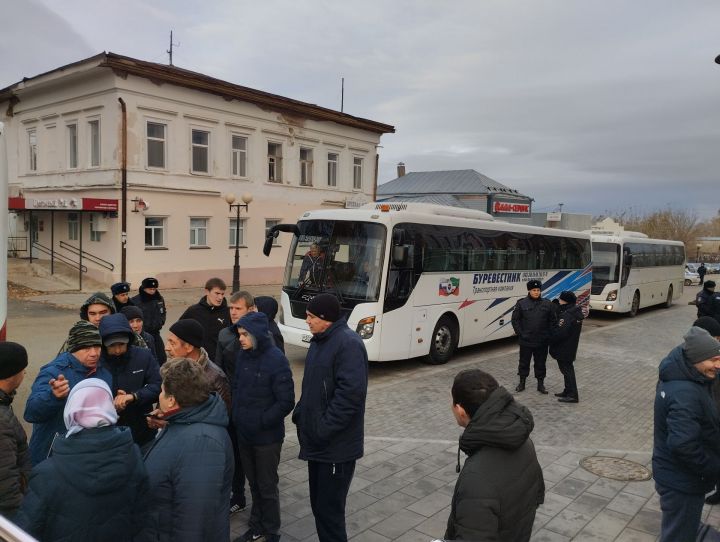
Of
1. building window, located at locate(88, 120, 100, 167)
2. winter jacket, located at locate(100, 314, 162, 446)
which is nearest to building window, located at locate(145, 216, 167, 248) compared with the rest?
building window, located at locate(88, 120, 100, 167)

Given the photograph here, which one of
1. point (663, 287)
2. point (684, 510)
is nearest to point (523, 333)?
point (684, 510)

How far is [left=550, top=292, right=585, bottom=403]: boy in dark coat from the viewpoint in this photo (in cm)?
885

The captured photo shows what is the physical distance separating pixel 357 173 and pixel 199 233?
11.2m

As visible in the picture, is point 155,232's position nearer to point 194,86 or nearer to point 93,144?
point 93,144

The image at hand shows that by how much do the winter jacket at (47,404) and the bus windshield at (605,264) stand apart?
1910 cm

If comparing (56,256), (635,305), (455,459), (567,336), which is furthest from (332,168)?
(455,459)

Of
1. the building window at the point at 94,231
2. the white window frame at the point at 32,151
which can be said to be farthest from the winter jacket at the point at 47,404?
the white window frame at the point at 32,151

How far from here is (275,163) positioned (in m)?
28.7

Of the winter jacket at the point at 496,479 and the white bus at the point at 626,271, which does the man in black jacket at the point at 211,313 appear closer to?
the winter jacket at the point at 496,479

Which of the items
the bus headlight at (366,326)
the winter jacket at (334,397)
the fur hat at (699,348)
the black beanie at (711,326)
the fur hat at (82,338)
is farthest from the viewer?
the bus headlight at (366,326)

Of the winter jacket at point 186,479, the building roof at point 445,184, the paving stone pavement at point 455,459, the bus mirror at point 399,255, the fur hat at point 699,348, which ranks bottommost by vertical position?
the paving stone pavement at point 455,459

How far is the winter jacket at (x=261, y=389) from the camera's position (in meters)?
4.23

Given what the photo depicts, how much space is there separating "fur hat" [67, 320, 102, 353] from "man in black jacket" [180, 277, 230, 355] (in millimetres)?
2867

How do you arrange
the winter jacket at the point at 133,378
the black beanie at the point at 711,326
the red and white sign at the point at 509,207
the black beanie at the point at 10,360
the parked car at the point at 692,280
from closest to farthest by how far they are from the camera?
the black beanie at the point at 10,360, the winter jacket at the point at 133,378, the black beanie at the point at 711,326, the parked car at the point at 692,280, the red and white sign at the point at 509,207
